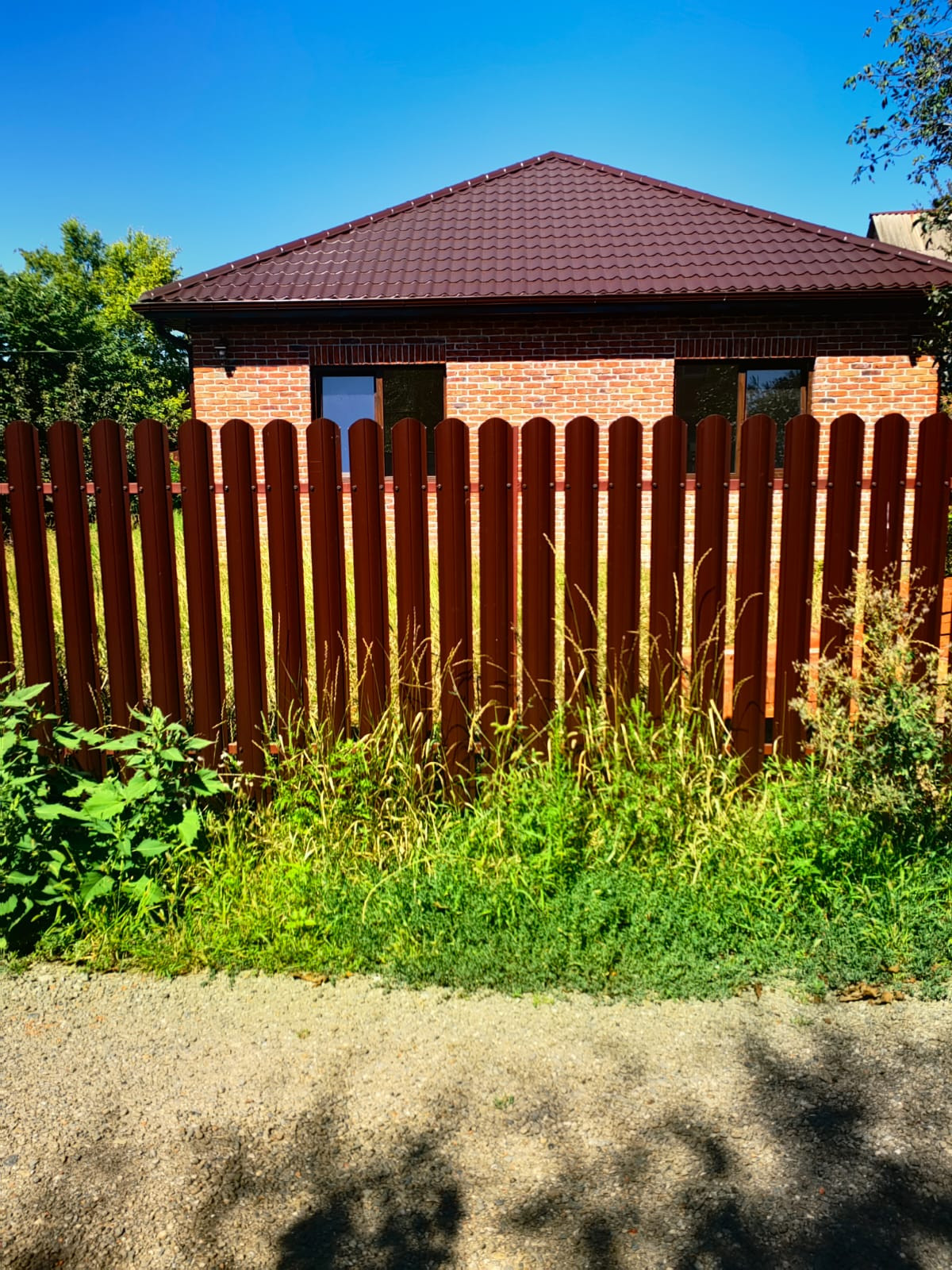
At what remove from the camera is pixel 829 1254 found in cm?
163

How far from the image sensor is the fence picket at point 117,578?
3408 millimetres

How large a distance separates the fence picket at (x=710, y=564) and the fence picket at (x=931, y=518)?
2.55 ft

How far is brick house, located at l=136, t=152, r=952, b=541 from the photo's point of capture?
10562mm

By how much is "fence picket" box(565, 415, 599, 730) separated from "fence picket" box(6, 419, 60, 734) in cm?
209

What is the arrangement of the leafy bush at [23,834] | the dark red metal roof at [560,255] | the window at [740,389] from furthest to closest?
the window at [740,389]
the dark red metal roof at [560,255]
the leafy bush at [23,834]

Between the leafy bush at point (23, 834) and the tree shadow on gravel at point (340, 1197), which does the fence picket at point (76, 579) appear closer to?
the leafy bush at point (23, 834)

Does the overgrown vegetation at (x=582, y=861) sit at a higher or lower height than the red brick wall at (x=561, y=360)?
lower

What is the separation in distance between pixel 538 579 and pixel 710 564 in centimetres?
70

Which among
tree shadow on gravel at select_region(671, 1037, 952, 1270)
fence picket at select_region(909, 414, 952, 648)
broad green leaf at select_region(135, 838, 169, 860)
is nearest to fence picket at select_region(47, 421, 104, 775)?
broad green leaf at select_region(135, 838, 169, 860)

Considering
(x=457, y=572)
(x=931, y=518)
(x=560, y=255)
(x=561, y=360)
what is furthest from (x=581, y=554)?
(x=560, y=255)

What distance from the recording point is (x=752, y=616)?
355 cm

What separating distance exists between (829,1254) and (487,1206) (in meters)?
0.66

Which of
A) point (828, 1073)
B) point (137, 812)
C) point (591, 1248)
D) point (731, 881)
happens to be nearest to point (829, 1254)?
point (591, 1248)

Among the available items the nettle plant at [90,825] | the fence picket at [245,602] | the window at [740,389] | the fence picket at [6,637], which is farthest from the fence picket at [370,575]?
the window at [740,389]
